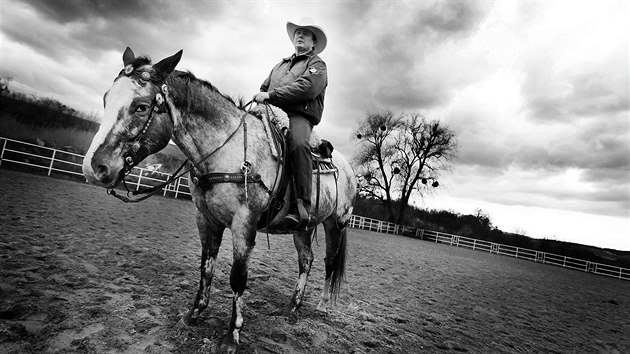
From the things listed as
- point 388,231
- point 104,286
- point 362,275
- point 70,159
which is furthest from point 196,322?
point 388,231

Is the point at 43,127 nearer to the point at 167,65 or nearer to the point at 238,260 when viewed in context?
the point at 167,65

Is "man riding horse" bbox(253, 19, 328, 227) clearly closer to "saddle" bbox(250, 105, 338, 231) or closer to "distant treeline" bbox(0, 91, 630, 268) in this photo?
"saddle" bbox(250, 105, 338, 231)

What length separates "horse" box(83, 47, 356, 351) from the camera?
1.90 meters

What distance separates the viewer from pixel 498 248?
3000 centimetres

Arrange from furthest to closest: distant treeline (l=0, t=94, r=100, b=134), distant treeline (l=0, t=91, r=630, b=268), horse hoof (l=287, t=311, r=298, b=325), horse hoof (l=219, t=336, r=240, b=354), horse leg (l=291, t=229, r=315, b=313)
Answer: distant treeline (l=0, t=94, r=100, b=134), distant treeline (l=0, t=91, r=630, b=268), horse leg (l=291, t=229, r=315, b=313), horse hoof (l=287, t=311, r=298, b=325), horse hoof (l=219, t=336, r=240, b=354)

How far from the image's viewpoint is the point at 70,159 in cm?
1677

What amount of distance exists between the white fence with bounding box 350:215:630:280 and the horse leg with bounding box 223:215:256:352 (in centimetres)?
2749

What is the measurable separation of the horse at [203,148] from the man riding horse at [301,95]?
0.63 ft

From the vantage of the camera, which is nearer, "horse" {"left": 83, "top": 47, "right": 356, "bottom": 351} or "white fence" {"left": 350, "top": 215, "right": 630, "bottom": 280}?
"horse" {"left": 83, "top": 47, "right": 356, "bottom": 351}

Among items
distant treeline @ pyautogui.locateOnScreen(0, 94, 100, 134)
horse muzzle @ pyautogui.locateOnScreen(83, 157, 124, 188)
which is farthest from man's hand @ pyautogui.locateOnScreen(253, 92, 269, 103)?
distant treeline @ pyautogui.locateOnScreen(0, 94, 100, 134)

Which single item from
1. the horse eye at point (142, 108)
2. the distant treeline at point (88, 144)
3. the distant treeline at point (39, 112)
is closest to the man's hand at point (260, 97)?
Answer: the horse eye at point (142, 108)

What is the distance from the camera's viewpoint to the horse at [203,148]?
190cm

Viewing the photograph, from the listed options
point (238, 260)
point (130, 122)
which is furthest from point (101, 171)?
point (238, 260)

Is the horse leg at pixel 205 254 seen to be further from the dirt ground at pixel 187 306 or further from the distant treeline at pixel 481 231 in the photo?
the distant treeline at pixel 481 231
